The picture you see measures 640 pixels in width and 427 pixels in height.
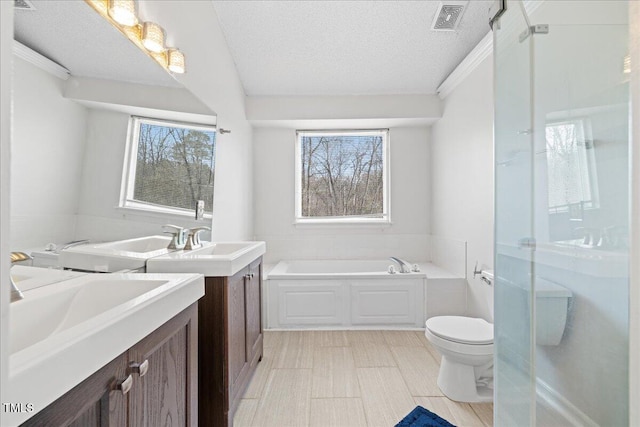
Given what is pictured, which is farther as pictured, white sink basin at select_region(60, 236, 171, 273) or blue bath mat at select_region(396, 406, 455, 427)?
blue bath mat at select_region(396, 406, 455, 427)

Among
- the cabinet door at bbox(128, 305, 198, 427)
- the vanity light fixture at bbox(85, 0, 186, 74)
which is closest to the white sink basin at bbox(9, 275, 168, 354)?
the cabinet door at bbox(128, 305, 198, 427)

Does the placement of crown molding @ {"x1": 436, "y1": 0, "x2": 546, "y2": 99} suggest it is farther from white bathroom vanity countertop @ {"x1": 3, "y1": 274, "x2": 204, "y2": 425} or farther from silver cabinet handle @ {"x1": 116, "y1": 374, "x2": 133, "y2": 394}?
silver cabinet handle @ {"x1": 116, "y1": 374, "x2": 133, "y2": 394}

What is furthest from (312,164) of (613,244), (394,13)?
(613,244)

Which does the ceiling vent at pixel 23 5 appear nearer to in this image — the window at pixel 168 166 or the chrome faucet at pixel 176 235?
the window at pixel 168 166

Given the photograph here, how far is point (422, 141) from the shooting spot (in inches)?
160

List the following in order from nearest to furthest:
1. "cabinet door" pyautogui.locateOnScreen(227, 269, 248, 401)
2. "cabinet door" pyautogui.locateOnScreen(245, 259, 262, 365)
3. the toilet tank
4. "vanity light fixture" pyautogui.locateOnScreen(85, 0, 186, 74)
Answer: the toilet tank < "vanity light fixture" pyautogui.locateOnScreen(85, 0, 186, 74) < "cabinet door" pyautogui.locateOnScreen(227, 269, 248, 401) < "cabinet door" pyautogui.locateOnScreen(245, 259, 262, 365)

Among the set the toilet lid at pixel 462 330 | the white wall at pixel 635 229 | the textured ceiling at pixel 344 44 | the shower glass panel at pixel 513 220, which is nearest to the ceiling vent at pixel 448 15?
the textured ceiling at pixel 344 44

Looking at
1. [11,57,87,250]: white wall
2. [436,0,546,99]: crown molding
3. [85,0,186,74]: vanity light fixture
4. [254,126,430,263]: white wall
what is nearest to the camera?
[11,57,87,250]: white wall

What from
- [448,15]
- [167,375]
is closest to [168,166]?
[167,375]

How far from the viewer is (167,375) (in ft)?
3.29

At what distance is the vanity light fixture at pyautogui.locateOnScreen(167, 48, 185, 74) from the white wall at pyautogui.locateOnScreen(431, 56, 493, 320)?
89.9 inches

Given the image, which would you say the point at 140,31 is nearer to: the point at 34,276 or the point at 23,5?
the point at 23,5

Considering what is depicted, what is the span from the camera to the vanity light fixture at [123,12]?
142 cm

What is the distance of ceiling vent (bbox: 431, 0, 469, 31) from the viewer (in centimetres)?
245
